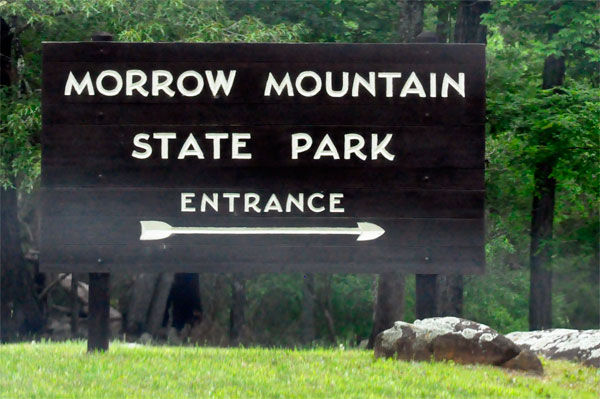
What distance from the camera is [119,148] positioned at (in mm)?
12570

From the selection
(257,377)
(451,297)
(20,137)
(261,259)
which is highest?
(20,137)

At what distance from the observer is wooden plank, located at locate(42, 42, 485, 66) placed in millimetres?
12602

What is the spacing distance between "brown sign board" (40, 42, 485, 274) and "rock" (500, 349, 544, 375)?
1.22m

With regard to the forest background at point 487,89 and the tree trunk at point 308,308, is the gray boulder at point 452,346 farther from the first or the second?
the tree trunk at point 308,308

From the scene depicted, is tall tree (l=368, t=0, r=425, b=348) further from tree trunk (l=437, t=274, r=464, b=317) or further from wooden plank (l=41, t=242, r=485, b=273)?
wooden plank (l=41, t=242, r=485, b=273)

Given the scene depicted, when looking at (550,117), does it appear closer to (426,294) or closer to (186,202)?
(426,294)

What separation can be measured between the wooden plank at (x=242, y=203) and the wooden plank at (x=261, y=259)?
1.41ft

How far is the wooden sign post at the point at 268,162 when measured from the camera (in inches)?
492

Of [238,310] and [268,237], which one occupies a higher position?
[268,237]

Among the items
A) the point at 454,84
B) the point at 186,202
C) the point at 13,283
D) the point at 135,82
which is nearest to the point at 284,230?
the point at 186,202

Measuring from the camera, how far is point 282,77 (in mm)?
12641

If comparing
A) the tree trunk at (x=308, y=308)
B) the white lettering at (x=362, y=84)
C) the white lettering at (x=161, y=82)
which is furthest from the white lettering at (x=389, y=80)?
the tree trunk at (x=308, y=308)

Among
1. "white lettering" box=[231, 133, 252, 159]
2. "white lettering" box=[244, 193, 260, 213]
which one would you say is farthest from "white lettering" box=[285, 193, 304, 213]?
"white lettering" box=[231, 133, 252, 159]

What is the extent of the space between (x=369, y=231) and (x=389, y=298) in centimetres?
1024
